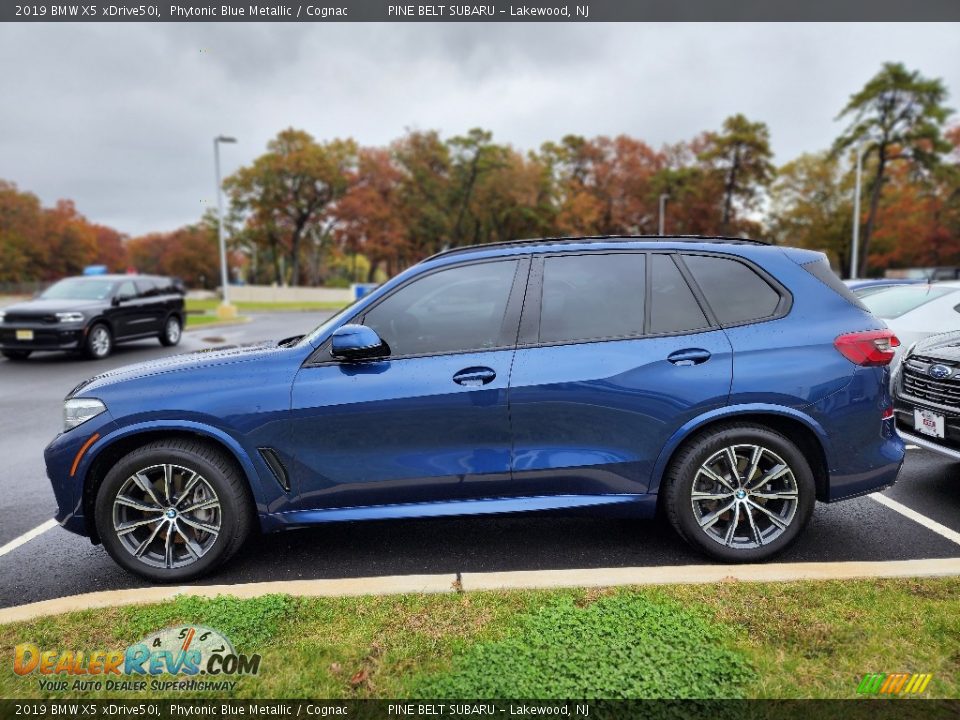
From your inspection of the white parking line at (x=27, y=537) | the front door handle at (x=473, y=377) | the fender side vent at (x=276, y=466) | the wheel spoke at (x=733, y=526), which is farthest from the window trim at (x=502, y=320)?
the white parking line at (x=27, y=537)

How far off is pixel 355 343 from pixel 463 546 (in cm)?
149

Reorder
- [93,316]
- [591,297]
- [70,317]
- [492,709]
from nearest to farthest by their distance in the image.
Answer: [492,709], [591,297], [70,317], [93,316]

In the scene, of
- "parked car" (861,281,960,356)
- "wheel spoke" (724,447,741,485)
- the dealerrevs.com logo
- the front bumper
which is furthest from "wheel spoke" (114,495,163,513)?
the front bumper

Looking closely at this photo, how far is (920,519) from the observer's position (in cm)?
412

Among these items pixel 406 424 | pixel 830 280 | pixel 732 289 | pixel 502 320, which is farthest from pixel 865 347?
pixel 406 424

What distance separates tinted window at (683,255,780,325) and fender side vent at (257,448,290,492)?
2555 mm

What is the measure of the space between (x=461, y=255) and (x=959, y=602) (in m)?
3.03

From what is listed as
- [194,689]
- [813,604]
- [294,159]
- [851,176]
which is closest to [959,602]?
[813,604]

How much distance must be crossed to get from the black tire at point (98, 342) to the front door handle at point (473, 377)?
11.9 metres

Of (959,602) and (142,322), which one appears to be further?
(142,322)

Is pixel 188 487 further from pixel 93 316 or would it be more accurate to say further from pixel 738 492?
pixel 93 316

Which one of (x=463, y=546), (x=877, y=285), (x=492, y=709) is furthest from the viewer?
(x=877, y=285)

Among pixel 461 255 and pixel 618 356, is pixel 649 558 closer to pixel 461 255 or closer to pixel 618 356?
pixel 618 356

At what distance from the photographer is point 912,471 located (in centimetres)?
523
